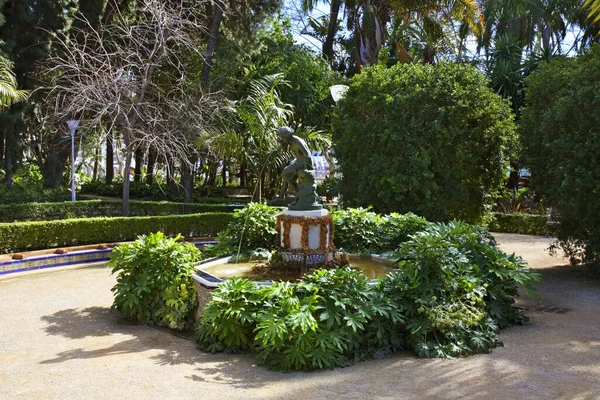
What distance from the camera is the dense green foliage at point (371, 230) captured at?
10391 mm

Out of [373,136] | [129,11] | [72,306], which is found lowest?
[72,306]

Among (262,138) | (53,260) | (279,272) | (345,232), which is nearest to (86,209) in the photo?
(53,260)

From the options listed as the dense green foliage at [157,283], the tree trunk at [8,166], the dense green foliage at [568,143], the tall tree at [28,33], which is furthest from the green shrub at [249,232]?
the tree trunk at [8,166]

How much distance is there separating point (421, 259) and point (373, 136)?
6.18 m

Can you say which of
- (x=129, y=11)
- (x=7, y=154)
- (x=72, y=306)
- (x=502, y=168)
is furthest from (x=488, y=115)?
(x=7, y=154)

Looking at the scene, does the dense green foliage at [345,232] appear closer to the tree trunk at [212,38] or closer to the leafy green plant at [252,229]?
the leafy green plant at [252,229]

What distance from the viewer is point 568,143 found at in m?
11.0

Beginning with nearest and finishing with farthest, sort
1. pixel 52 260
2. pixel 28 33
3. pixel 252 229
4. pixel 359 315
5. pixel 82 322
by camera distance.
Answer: pixel 359 315, pixel 82 322, pixel 252 229, pixel 52 260, pixel 28 33

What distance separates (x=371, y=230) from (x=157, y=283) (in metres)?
4.04

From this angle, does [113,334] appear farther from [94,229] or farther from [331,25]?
[331,25]

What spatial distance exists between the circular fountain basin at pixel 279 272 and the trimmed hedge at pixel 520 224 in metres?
10.5

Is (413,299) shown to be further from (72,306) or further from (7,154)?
(7,154)

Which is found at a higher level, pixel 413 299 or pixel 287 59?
pixel 287 59

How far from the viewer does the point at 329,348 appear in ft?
21.5
